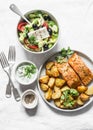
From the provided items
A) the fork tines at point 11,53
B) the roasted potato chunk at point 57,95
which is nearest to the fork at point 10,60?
the fork tines at point 11,53

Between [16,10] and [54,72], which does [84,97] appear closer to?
[54,72]

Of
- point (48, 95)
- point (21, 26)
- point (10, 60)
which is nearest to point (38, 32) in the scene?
point (21, 26)

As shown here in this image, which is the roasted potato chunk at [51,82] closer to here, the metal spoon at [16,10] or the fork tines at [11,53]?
the fork tines at [11,53]

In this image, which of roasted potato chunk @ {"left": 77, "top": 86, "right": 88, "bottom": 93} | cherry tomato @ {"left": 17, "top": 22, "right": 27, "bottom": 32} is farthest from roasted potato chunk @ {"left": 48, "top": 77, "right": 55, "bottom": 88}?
cherry tomato @ {"left": 17, "top": 22, "right": 27, "bottom": 32}

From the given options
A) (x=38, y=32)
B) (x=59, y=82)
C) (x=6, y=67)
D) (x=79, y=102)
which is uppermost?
(x=38, y=32)

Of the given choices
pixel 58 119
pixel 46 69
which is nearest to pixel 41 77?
pixel 46 69
